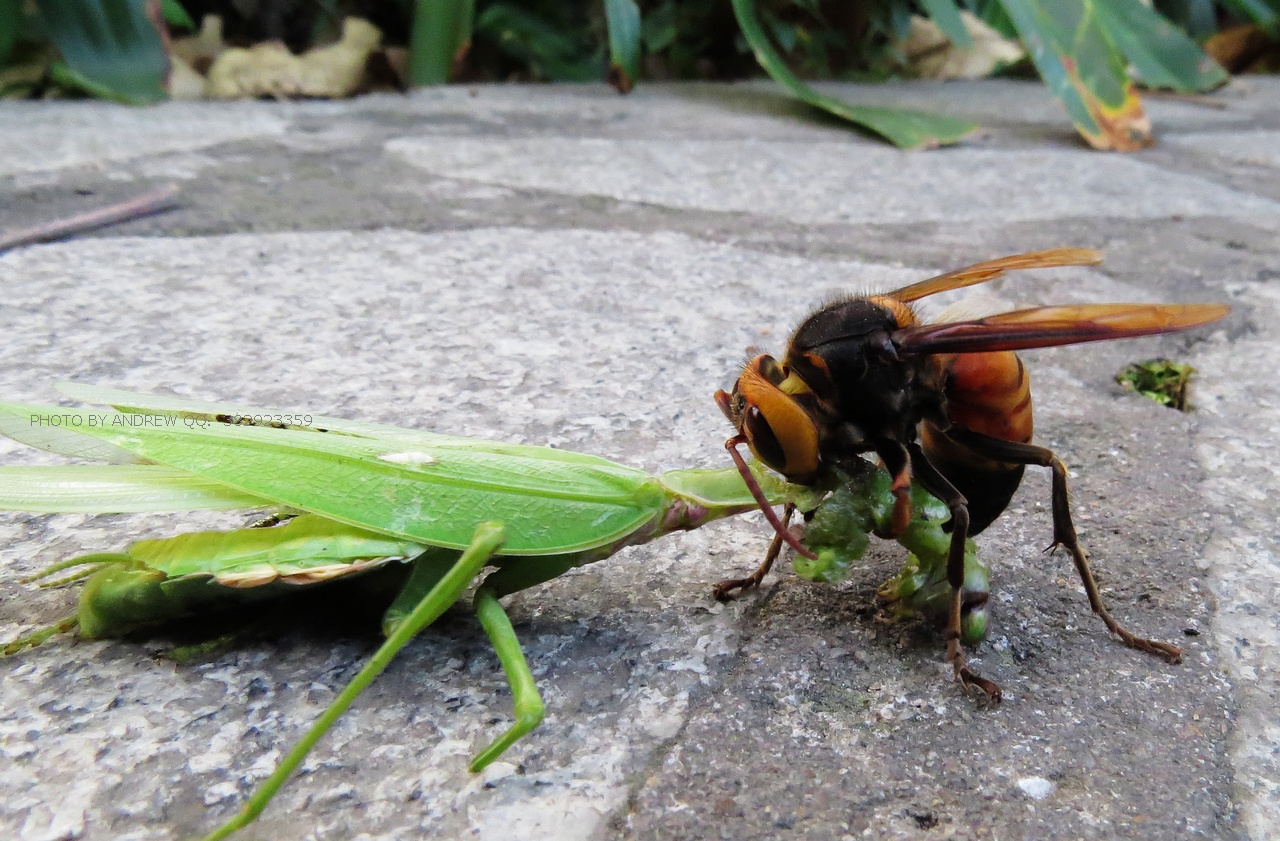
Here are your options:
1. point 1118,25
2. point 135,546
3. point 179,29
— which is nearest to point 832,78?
point 1118,25

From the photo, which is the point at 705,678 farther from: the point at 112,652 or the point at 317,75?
the point at 317,75

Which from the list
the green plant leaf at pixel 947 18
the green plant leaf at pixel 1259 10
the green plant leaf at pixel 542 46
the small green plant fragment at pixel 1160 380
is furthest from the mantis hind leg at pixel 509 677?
the green plant leaf at pixel 1259 10

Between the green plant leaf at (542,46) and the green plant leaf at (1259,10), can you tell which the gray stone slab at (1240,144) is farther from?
the green plant leaf at (542,46)

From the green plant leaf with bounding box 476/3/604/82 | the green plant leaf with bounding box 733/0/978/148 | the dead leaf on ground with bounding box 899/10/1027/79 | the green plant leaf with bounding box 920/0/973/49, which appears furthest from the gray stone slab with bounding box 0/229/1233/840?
→ the dead leaf on ground with bounding box 899/10/1027/79

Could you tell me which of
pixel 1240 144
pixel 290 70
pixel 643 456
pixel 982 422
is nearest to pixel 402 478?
pixel 643 456

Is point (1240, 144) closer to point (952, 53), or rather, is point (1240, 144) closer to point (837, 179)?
point (837, 179)

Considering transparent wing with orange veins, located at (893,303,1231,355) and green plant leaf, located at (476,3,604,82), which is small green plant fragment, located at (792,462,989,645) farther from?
green plant leaf, located at (476,3,604,82)
